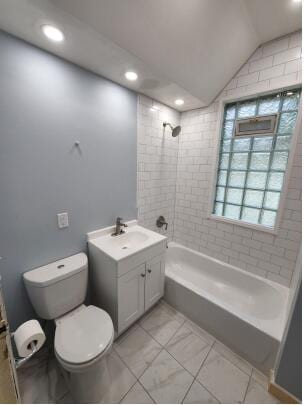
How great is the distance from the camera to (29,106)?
115cm

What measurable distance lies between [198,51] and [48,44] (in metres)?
1.09

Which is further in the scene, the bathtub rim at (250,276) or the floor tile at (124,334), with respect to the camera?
the floor tile at (124,334)

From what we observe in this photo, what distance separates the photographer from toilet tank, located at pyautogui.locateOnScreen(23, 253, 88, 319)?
47.4 inches

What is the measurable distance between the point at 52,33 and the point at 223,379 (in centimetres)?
258

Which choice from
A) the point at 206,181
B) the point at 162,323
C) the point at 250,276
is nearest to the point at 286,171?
the point at 206,181

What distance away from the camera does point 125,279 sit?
1403 millimetres

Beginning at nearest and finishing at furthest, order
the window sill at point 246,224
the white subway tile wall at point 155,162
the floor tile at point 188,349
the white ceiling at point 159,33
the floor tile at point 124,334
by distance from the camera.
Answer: the white ceiling at point 159,33
the floor tile at point 188,349
the floor tile at point 124,334
the window sill at point 246,224
the white subway tile wall at point 155,162

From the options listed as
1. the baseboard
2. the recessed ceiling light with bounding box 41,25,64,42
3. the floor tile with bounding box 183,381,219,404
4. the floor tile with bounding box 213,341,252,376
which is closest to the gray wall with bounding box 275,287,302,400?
the baseboard

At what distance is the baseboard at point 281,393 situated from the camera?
3.71 feet

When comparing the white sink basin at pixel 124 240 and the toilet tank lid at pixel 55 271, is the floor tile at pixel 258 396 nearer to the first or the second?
the white sink basin at pixel 124 240

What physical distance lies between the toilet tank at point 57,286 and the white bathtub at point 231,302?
36.0 inches

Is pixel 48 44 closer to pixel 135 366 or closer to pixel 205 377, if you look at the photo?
pixel 135 366

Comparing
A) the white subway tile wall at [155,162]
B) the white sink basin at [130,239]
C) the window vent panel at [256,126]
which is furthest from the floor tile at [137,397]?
→ the window vent panel at [256,126]

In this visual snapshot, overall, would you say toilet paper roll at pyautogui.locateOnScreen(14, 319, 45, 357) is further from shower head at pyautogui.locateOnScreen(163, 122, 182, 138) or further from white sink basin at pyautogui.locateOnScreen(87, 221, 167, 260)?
shower head at pyautogui.locateOnScreen(163, 122, 182, 138)
